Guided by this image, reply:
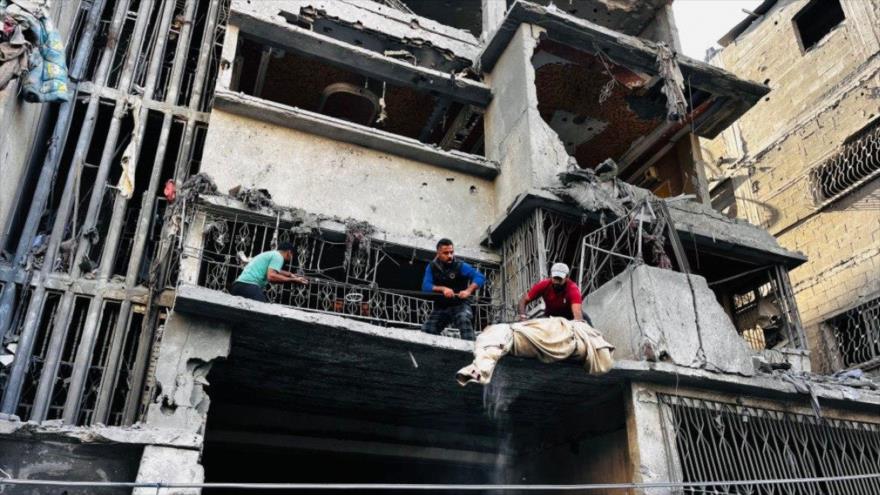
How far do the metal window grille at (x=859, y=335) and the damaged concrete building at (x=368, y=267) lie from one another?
2.36 meters

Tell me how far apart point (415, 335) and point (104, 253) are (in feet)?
17.4

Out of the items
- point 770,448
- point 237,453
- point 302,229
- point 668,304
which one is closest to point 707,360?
point 668,304

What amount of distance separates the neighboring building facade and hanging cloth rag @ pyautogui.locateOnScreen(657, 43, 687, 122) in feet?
16.3

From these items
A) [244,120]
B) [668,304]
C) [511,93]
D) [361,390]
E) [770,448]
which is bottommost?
[770,448]

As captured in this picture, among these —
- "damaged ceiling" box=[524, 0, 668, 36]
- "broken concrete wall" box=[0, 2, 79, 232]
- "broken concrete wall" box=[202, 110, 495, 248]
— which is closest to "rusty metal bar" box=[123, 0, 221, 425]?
"broken concrete wall" box=[202, 110, 495, 248]

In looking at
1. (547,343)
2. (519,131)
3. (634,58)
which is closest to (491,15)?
(634,58)

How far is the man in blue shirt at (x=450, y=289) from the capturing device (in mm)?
7758

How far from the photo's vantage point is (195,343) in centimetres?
678

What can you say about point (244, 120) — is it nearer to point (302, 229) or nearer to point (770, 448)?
point (302, 229)

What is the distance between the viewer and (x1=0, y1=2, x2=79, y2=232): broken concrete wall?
843cm

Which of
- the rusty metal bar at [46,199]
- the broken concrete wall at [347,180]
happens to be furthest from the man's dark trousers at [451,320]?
the rusty metal bar at [46,199]

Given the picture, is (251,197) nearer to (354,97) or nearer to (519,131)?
(519,131)

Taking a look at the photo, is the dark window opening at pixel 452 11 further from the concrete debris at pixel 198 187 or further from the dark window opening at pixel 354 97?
the concrete debris at pixel 198 187

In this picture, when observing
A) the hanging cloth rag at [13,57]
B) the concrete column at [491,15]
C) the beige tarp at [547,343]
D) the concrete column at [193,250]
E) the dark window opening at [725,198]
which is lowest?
the beige tarp at [547,343]
